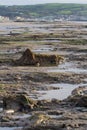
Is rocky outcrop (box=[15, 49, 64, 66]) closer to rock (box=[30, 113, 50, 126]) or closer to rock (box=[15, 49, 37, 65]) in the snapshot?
rock (box=[15, 49, 37, 65])

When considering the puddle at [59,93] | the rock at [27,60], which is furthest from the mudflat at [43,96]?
the rock at [27,60]

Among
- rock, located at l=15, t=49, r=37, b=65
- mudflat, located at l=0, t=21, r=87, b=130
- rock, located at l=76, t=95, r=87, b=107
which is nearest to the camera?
mudflat, located at l=0, t=21, r=87, b=130

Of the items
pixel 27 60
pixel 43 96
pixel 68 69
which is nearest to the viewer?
pixel 43 96

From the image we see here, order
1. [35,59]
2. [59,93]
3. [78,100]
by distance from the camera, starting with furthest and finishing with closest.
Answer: [35,59]
[59,93]
[78,100]

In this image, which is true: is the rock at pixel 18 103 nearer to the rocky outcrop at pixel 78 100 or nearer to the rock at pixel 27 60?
the rocky outcrop at pixel 78 100

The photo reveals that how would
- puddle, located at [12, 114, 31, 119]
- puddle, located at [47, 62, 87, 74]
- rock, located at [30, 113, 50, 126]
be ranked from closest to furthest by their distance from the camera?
rock, located at [30, 113, 50, 126]
puddle, located at [12, 114, 31, 119]
puddle, located at [47, 62, 87, 74]

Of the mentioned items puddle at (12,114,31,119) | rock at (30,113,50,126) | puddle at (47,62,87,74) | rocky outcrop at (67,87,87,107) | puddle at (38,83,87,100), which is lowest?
puddle at (47,62,87,74)

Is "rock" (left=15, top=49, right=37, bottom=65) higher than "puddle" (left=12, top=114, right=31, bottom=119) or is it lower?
lower

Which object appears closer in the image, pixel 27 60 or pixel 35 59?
pixel 27 60

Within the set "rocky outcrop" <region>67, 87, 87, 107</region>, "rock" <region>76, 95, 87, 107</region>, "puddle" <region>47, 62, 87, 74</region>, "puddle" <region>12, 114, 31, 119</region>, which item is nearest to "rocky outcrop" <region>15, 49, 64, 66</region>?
"puddle" <region>47, 62, 87, 74</region>

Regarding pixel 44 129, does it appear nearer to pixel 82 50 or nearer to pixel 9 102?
pixel 9 102

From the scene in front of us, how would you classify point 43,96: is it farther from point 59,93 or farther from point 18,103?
point 18,103

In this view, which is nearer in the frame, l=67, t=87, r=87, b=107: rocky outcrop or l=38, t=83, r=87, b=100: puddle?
l=67, t=87, r=87, b=107: rocky outcrop

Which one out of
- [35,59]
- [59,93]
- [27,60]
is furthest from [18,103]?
[35,59]
